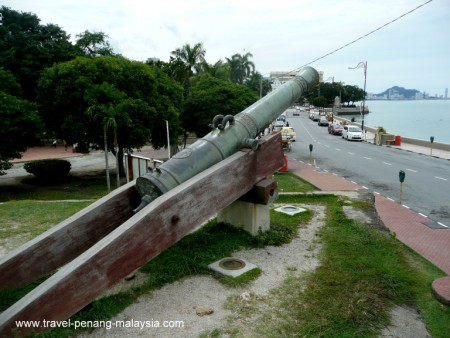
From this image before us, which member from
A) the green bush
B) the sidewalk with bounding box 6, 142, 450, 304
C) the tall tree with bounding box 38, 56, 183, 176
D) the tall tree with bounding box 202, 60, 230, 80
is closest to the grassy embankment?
the sidewalk with bounding box 6, 142, 450, 304

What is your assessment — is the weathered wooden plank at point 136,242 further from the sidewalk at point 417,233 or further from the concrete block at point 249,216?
the sidewalk at point 417,233

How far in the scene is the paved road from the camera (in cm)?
1233

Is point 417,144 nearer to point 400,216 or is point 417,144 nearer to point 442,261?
point 400,216

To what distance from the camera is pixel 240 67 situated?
2170 inches

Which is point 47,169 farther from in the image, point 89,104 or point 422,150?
point 422,150

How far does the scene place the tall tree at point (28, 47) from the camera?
29156 millimetres

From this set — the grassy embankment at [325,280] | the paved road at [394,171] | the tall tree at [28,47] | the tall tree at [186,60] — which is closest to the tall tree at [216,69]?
the tall tree at [186,60]

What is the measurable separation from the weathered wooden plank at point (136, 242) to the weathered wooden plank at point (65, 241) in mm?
1011

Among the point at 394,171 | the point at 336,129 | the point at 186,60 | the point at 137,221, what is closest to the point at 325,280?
the point at 137,221

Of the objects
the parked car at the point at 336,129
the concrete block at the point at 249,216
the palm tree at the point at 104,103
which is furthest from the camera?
the parked car at the point at 336,129

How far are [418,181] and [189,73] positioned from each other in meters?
22.4

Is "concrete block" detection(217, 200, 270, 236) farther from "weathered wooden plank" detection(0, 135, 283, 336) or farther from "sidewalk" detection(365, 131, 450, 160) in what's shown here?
"sidewalk" detection(365, 131, 450, 160)

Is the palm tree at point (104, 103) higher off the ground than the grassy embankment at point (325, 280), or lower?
higher

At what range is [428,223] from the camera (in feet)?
32.9
